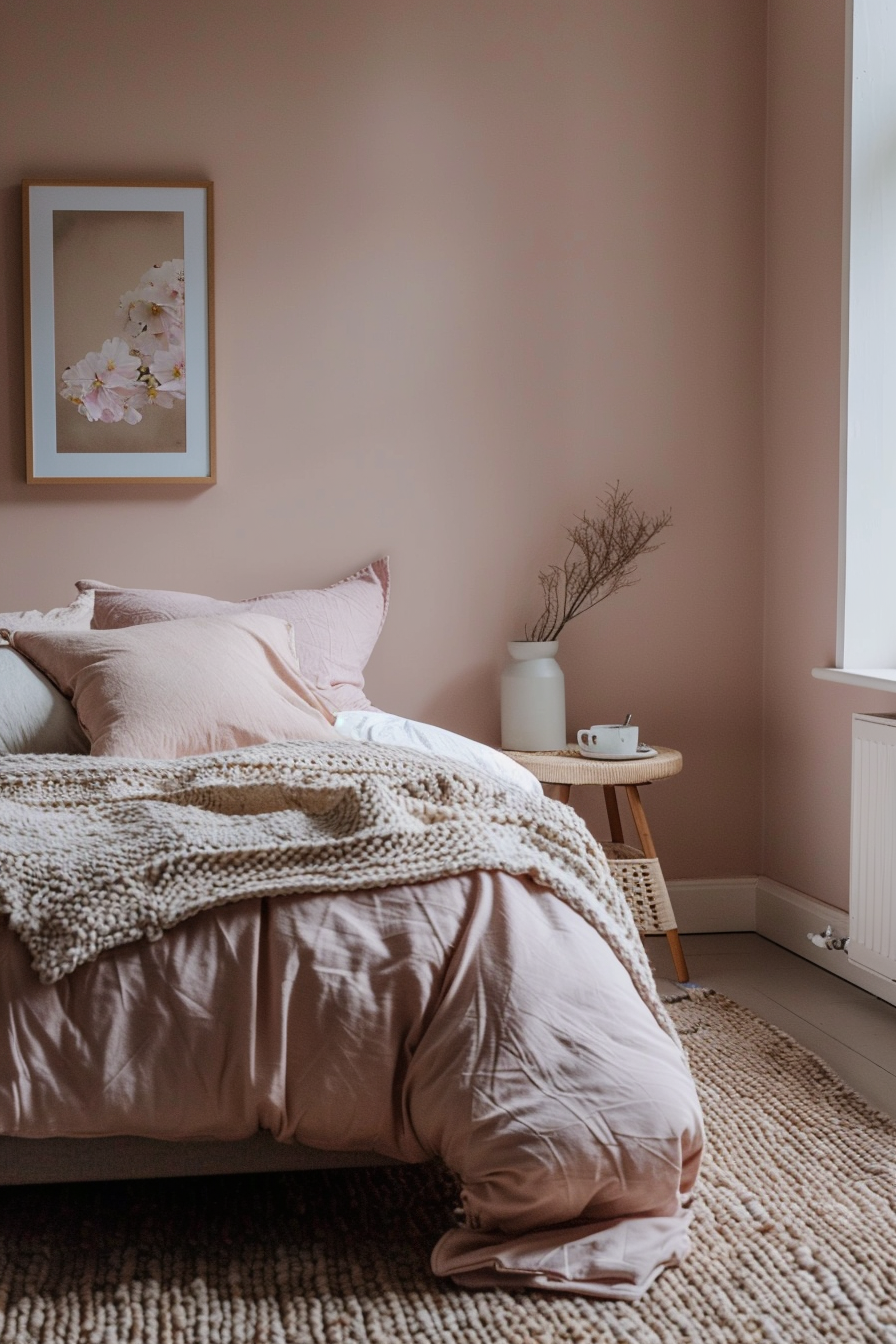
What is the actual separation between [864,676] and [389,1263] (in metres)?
1.83

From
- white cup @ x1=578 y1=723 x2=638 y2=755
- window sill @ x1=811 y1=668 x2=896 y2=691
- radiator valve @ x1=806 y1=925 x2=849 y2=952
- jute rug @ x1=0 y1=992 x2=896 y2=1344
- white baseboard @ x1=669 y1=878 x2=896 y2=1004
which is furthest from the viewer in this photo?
white baseboard @ x1=669 y1=878 x2=896 y2=1004

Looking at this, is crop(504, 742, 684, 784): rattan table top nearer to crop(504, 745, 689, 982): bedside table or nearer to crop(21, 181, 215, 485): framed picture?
crop(504, 745, 689, 982): bedside table

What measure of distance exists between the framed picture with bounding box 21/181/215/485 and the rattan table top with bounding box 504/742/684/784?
1.22 meters

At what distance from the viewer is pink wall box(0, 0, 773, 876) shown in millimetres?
3297

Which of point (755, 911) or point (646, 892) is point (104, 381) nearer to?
point (646, 892)

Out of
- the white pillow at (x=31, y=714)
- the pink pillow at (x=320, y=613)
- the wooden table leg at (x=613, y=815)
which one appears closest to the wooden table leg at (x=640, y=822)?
the wooden table leg at (x=613, y=815)

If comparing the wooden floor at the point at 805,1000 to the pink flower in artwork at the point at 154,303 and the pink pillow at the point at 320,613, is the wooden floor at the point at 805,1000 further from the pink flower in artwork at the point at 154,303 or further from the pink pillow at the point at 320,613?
the pink flower in artwork at the point at 154,303

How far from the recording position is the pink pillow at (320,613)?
298 centimetres

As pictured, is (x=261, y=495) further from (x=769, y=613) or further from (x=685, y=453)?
(x=769, y=613)

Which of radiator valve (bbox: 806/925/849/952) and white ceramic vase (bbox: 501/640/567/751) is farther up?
white ceramic vase (bbox: 501/640/567/751)

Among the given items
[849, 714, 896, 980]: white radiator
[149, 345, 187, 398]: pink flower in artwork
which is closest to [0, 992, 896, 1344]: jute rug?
[849, 714, 896, 980]: white radiator

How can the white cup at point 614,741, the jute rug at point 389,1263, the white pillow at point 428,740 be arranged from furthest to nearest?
the white cup at point 614,741 → the white pillow at point 428,740 → the jute rug at point 389,1263

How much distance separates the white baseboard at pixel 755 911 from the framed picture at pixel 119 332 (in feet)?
6.11

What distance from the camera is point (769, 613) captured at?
3531 mm
